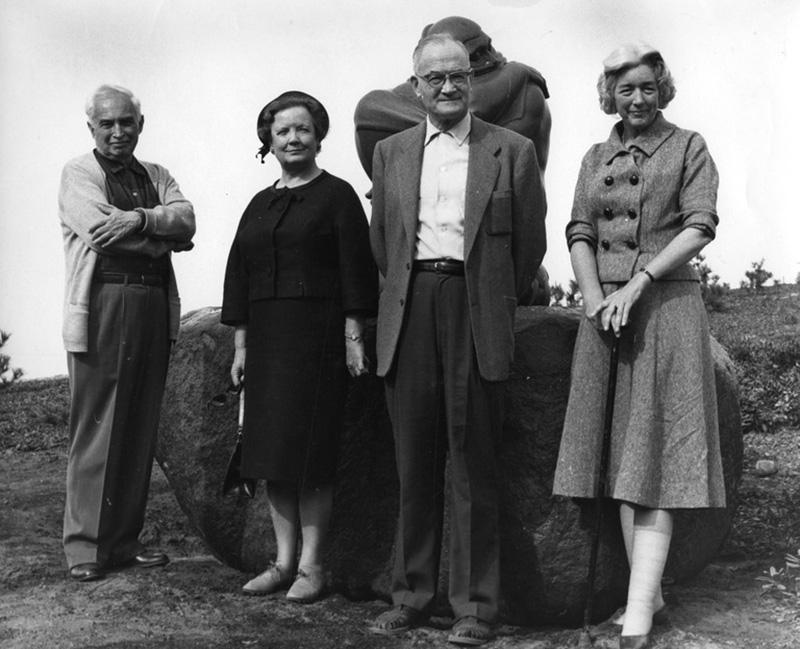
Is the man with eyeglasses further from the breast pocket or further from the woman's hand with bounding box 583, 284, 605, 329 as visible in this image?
the woman's hand with bounding box 583, 284, 605, 329

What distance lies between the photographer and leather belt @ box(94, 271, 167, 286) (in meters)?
4.20

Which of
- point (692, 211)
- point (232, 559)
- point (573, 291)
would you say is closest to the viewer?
point (692, 211)

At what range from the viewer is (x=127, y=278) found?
423 cm

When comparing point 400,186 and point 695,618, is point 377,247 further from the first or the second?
point 695,618

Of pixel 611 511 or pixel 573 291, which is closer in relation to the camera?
pixel 611 511

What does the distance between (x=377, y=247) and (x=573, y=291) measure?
6.13 m

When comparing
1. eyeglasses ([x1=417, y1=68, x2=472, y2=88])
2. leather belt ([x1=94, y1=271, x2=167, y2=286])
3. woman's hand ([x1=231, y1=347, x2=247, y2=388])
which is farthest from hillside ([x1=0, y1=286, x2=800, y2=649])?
eyeglasses ([x1=417, y1=68, x2=472, y2=88])

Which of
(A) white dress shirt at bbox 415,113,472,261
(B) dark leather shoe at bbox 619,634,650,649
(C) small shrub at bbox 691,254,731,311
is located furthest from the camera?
(C) small shrub at bbox 691,254,731,311

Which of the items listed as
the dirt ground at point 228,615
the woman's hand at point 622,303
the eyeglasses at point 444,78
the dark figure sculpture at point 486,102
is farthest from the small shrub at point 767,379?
the eyeglasses at point 444,78

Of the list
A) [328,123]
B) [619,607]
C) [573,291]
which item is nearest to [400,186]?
[328,123]

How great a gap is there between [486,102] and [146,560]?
2301 millimetres

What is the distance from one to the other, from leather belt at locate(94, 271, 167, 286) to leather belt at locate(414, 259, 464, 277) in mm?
1327

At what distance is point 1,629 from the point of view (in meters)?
3.66

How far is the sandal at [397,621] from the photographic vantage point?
11.5 ft
